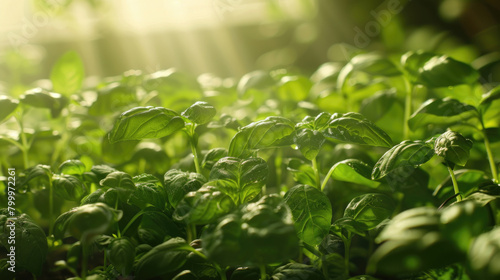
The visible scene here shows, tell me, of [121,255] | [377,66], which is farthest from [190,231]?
[377,66]

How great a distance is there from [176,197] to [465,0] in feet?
6.25

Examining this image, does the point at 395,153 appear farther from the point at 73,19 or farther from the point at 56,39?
the point at 56,39

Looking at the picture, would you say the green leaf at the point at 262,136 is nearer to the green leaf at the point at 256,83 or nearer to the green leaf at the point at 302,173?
the green leaf at the point at 302,173

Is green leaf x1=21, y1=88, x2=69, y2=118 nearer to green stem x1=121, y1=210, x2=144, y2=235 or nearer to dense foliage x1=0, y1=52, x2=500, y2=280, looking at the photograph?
dense foliage x1=0, y1=52, x2=500, y2=280

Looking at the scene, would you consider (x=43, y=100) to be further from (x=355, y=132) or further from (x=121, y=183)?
(x=355, y=132)

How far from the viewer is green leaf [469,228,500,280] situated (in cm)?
35

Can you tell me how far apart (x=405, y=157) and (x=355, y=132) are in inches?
3.1

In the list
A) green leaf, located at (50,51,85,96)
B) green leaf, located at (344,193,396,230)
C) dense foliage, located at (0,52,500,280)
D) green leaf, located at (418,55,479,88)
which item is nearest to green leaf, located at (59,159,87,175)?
dense foliage, located at (0,52,500,280)

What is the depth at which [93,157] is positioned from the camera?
1085 millimetres

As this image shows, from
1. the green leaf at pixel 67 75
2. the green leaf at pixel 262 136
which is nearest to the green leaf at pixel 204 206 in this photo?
the green leaf at pixel 262 136

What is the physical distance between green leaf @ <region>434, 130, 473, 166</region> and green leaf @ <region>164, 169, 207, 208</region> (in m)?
0.35

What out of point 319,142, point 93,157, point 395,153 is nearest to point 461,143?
point 395,153

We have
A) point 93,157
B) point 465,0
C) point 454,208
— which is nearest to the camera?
point 454,208

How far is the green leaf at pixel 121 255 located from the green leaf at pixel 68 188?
0.56 ft
